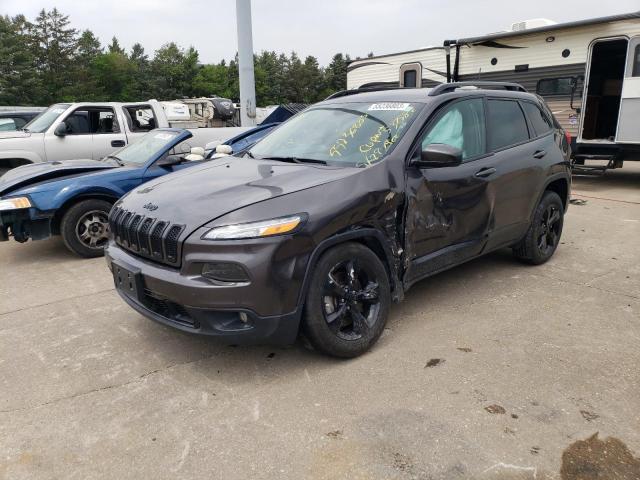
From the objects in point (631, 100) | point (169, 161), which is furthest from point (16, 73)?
point (631, 100)

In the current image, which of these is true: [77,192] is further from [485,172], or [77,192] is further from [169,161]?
[485,172]

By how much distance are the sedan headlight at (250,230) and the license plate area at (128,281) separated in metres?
0.60

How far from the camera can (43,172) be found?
5.80 metres

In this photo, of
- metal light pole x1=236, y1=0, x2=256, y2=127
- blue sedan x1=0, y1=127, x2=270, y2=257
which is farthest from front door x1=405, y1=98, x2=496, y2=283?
metal light pole x1=236, y1=0, x2=256, y2=127

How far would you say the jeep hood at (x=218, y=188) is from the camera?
3043 mm

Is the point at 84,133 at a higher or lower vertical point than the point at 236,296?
higher

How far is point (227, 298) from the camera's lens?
2.84 metres

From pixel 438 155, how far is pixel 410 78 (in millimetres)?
10476

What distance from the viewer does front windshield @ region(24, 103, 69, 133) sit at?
27.4ft

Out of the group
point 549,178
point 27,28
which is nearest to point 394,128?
point 549,178

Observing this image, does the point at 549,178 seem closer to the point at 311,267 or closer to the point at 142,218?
the point at 311,267

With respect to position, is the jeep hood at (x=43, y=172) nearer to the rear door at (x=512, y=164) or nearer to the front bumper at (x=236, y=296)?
the front bumper at (x=236, y=296)

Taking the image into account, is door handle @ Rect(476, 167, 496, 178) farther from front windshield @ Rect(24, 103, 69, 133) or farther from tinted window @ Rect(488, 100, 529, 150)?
front windshield @ Rect(24, 103, 69, 133)

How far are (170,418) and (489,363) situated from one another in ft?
6.44
